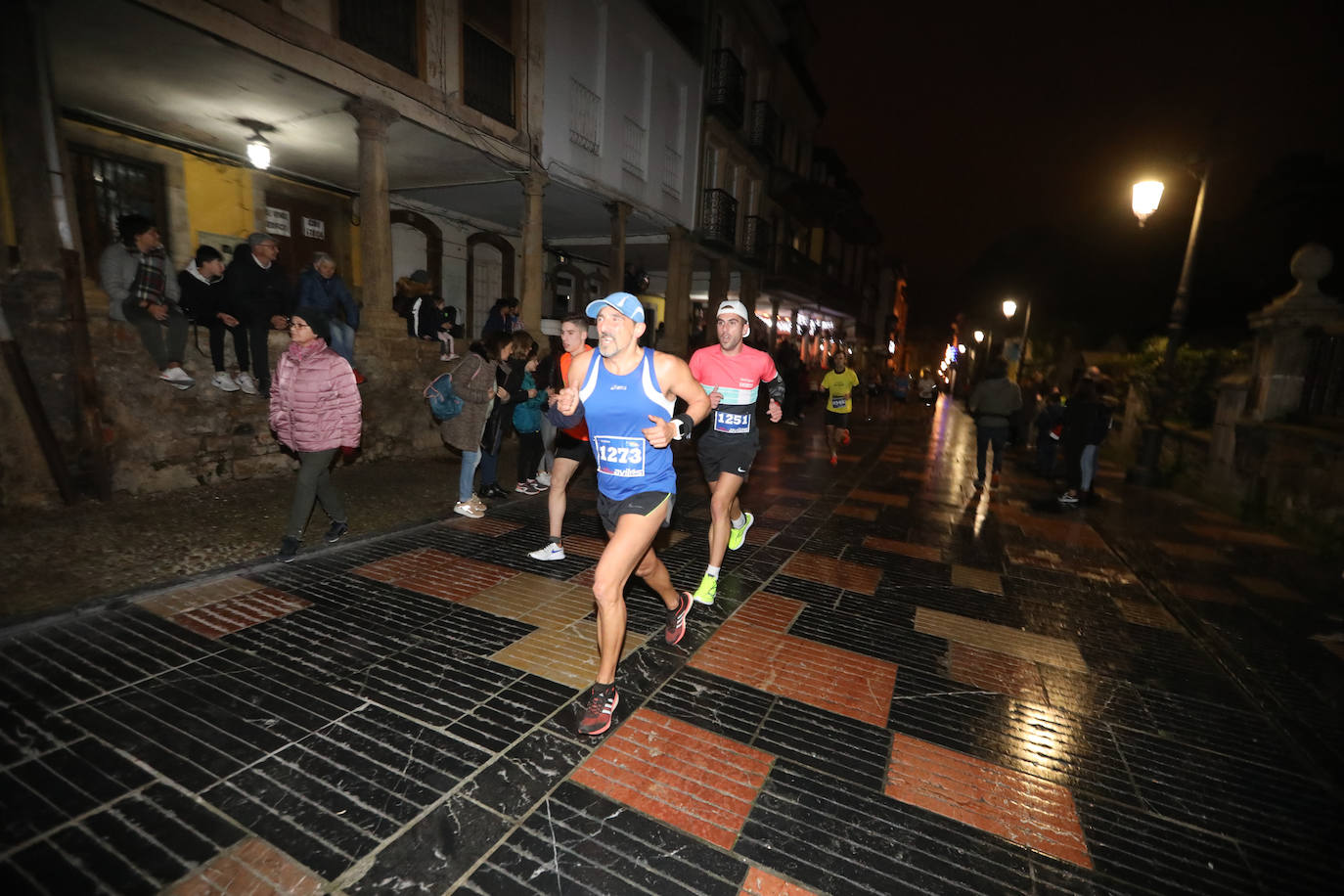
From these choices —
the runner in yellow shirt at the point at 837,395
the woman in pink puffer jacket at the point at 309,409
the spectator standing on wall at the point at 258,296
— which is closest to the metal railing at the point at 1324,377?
the runner in yellow shirt at the point at 837,395

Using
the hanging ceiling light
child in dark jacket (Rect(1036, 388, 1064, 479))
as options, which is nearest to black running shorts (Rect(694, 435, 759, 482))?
child in dark jacket (Rect(1036, 388, 1064, 479))

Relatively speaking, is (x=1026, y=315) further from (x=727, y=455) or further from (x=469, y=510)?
(x=469, y=510)

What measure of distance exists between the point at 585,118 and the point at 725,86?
7300 mm

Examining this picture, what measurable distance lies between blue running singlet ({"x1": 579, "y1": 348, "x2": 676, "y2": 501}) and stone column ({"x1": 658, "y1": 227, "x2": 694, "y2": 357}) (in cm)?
1319

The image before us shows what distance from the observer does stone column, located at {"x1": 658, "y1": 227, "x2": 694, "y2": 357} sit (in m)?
16.2

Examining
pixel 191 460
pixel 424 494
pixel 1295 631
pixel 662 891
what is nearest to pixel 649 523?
pixel 662 891

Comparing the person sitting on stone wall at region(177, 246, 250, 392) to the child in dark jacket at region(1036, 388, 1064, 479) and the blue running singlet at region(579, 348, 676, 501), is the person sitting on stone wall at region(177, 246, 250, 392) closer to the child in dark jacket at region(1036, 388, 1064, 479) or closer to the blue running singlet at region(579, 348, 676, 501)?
the blue running singlet at region(579, 348, 676, 501)

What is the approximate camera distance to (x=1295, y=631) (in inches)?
188

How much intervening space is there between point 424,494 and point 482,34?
8182 millimetres

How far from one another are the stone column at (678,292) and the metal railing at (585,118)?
402 cm

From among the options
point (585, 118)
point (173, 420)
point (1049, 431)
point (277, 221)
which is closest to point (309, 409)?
point (173, 420)

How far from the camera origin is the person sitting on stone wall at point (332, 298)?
7.43 meters

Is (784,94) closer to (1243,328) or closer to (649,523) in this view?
(1243,328)

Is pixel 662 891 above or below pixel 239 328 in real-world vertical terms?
below
